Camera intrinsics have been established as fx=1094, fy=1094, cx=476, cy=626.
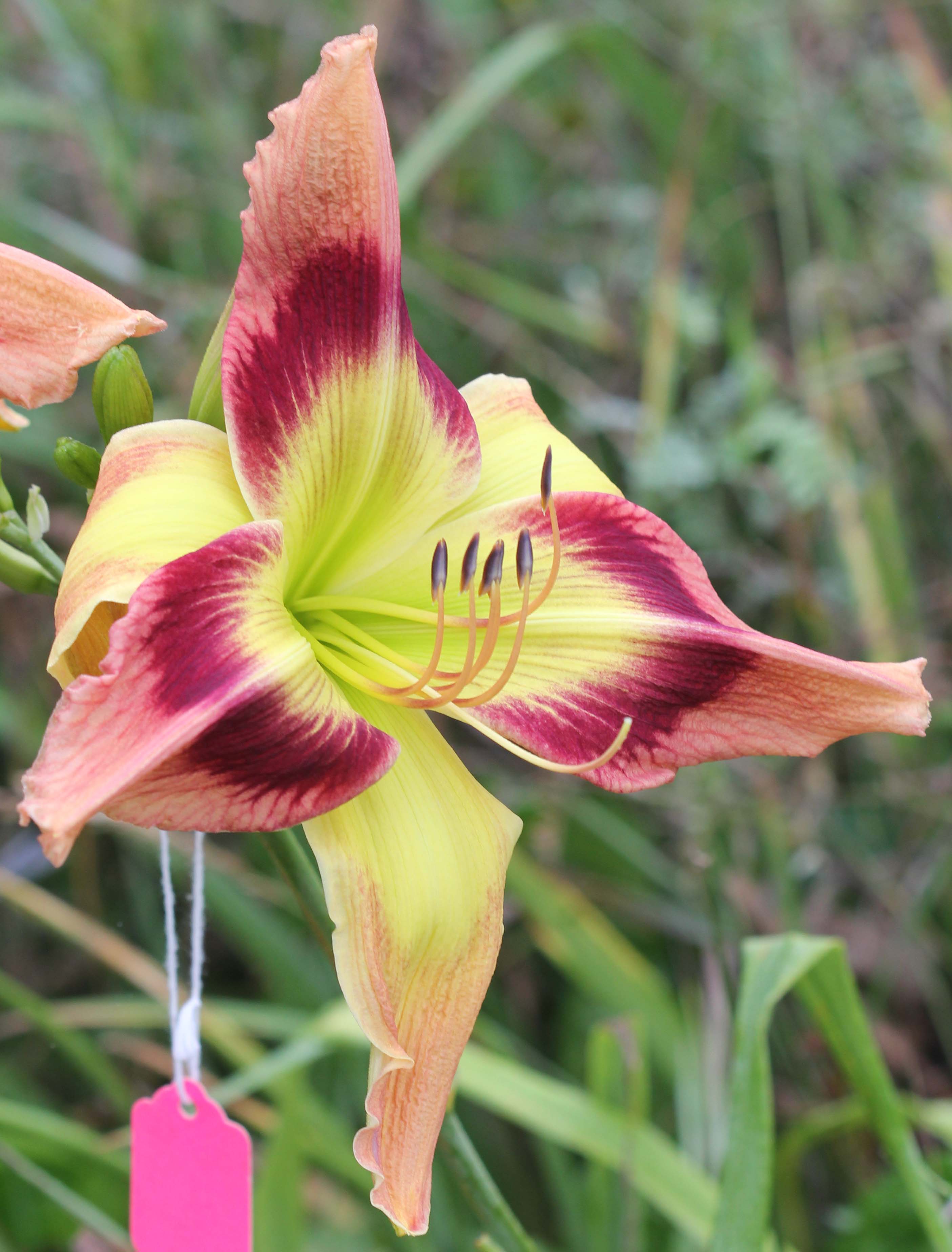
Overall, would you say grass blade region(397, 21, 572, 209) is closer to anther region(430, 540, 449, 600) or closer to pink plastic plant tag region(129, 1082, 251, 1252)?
anther region(430, 540, 449, 600)

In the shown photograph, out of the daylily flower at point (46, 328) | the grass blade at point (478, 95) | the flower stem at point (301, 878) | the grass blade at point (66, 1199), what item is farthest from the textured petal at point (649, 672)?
the grass blade at point (478, 95)

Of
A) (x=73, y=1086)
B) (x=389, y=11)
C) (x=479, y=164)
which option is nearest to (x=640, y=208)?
(x=479, y=164)

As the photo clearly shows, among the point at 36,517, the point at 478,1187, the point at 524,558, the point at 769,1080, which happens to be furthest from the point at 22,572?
the point at 769,1080

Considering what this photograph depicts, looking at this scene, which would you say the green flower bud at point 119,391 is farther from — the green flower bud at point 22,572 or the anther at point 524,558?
the anther at point 524,558

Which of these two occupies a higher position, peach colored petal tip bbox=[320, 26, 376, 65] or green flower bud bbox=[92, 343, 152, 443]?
peach colored petal tip bbox=[320, 26, 376, 65]

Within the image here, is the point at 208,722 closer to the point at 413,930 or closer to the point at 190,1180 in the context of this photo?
the point at 413,930

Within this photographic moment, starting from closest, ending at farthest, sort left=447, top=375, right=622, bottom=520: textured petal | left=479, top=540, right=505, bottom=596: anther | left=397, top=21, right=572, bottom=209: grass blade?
left=479, top=540, right=505, bottom=596: anther, left=447, top=375, right=622, bottom=520: textured petal, left=397, top=21, right=572, bottom=209: grass blade

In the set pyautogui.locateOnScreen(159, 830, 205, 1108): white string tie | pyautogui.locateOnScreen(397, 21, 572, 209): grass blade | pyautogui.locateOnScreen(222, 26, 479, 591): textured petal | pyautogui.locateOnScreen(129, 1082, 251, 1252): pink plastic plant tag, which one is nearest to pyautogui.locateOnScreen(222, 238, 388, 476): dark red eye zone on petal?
pyautogui.locateOnScreen(222, 26, 479, 591): textured petal
